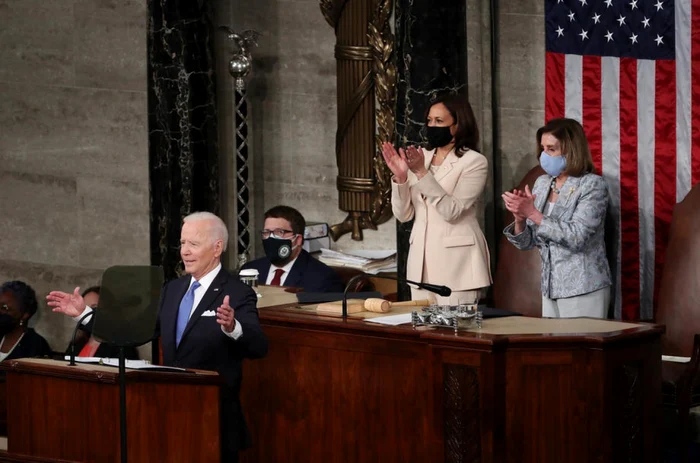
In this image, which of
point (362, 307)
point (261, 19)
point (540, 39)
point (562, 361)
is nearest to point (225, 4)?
point (261, 19)

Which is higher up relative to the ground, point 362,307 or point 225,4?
point 225,4

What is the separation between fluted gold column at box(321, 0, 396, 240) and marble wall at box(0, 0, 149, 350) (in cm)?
144

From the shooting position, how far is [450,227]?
290 inches

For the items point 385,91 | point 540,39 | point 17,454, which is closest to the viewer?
point 17,454

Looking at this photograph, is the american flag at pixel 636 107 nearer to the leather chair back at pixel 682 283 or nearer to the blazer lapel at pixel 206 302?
the leather chair back at pixel 682 283

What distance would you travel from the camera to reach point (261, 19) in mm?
10180

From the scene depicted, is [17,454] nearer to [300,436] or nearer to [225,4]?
[300,436]

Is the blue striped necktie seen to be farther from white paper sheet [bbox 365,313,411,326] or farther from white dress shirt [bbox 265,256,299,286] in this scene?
white dress shirt [bbox 265,256,299,286]

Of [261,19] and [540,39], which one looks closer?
[540,39]

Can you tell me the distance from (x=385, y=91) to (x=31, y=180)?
2935mm

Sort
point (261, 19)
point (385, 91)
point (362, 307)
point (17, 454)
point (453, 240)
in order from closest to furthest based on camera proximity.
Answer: point (17, 454), point (362, 307), point (453, 240), point (385, 91), point (261, 19)

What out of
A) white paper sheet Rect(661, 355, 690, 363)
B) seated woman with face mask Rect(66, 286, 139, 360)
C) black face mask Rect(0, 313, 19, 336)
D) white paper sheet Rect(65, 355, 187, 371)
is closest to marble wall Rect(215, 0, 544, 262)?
seated woman with face mask Rect(66, 286, 139, 360)

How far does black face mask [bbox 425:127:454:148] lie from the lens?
7273 mm

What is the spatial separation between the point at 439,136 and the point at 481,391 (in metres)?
2.01
